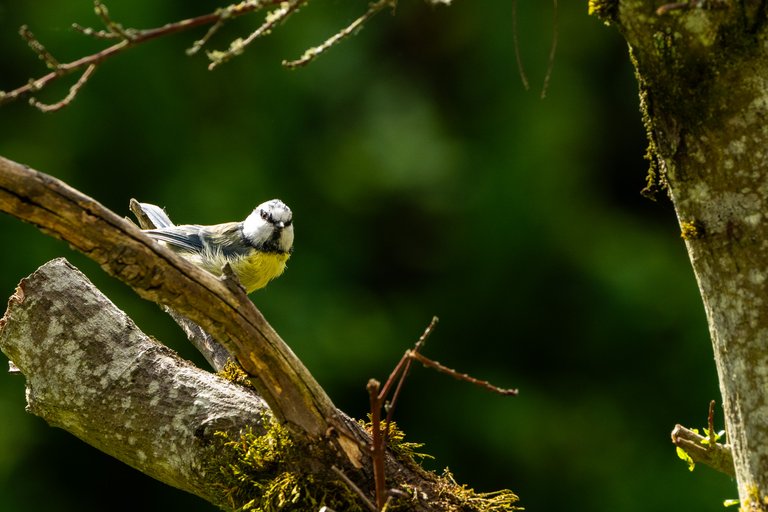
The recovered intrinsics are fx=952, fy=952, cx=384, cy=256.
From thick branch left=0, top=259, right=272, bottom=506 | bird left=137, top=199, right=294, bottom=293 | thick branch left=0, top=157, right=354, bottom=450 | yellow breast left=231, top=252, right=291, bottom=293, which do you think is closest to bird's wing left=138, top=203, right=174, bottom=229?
bird left=137, top=199, right=294, bottom=293

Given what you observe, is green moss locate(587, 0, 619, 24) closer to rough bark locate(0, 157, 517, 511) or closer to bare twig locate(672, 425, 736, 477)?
rough bark locate(0, 157, 517, 511)

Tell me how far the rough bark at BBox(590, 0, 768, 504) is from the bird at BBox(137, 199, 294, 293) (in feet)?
5.73

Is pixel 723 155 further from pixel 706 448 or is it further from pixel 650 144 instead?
pixel 706 448

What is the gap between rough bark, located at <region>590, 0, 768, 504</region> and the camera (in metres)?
1.24

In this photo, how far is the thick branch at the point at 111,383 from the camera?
67.2 inches

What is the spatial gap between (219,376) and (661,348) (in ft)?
7.64

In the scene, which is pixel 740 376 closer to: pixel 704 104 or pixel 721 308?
pixel 721 308

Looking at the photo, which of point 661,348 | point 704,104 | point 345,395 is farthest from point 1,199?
point 661,348

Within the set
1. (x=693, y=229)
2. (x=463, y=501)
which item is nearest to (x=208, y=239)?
(x=463, y=501)

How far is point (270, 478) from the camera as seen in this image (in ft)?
5.33

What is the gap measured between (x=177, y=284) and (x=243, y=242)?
1.56 m

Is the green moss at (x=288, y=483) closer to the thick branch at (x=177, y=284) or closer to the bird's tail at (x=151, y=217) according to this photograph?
the thick branch at (x=177, y=284)

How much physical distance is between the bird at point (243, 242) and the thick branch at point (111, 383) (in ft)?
3.35

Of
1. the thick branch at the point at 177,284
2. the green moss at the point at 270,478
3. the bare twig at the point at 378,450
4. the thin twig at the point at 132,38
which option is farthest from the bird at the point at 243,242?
the thin twig at the point at 132,38
